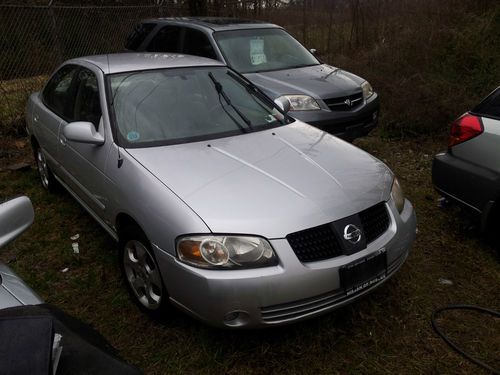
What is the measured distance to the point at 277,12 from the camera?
1130cm

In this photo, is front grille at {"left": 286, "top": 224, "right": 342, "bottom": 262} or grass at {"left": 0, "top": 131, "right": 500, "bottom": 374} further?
grass at {"left": 0, "top": 131, "right": 500, "bottom": 374}

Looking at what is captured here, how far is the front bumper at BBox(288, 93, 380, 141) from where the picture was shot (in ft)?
17.5

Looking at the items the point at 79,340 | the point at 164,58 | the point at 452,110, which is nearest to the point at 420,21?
the point at 452,110

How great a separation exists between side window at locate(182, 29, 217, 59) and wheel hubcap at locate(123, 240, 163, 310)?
12.3ft

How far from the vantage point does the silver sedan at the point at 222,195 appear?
2.33m

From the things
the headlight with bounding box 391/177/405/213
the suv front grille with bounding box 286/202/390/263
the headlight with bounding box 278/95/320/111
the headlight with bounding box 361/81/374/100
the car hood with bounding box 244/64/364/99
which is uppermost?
the suv front grille with bounding box 286/202/390/263

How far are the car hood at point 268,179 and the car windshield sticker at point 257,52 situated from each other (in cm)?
302

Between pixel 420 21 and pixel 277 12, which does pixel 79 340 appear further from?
pixel 277 12

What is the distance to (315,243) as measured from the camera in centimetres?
242

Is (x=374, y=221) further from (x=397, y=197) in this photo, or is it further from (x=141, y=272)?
(x=141, y=272)

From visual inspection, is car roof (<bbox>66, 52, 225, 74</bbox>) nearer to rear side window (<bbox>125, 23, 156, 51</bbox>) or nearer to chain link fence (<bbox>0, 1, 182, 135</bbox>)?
rear side window (<bbox>125, 23, 156, 51</bbox>)

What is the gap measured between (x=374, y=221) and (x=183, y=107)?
165 cm

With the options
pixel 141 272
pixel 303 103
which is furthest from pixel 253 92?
pixel 141 272

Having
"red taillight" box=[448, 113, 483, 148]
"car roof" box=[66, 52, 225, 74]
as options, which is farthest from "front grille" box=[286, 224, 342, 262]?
"car roof" box=[66, 52, 225, 74]
